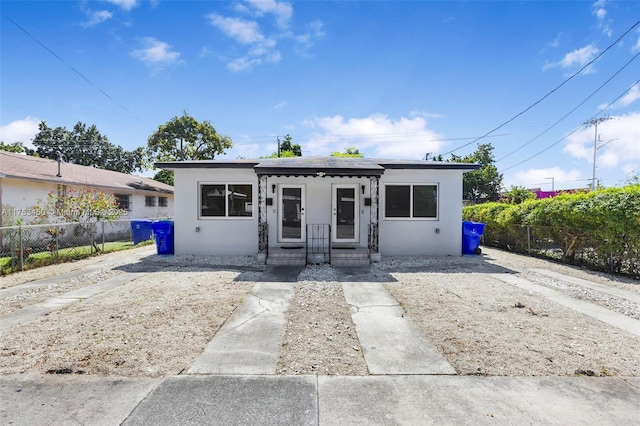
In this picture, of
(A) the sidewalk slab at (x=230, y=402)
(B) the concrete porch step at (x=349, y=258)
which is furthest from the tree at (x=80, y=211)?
(A) the sidewalk slab at (x=230, y=402)

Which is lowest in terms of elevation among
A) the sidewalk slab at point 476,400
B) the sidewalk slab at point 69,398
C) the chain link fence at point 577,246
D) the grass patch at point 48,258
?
the sidewalk slab at point 69,398

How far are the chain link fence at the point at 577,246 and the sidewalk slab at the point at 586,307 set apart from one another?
264 cm

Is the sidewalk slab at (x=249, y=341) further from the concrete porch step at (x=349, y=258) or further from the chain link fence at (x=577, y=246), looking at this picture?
the chain link fence at (x=577, y=246)

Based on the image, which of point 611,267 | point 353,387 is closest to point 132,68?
point 353,387

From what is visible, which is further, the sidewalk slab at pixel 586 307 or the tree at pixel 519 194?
the tree at pixel 519 194

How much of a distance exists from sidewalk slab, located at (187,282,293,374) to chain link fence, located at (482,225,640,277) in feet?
27.7

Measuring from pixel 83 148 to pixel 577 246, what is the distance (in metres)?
52.4

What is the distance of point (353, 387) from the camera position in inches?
109

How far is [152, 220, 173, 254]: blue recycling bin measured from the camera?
397 inches

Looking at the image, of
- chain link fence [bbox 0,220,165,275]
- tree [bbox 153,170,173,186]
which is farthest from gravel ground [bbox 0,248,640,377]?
tree [bbox 153,170,173,186]

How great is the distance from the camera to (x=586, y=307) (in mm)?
5133

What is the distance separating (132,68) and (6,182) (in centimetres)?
635

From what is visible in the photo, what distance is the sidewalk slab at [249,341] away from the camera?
10.2 feet

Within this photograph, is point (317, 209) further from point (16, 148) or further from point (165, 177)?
point (16, 148)
